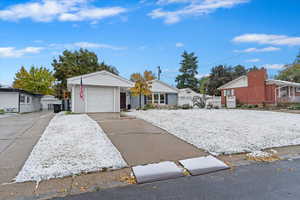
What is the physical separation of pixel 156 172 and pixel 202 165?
1020 millimetres

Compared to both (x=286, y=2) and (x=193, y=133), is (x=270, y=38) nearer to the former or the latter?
(x=286, y=2)

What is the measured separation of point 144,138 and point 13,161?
11.2 feet

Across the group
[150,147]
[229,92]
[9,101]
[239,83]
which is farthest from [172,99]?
[150,147]

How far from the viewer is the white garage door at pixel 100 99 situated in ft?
48.3

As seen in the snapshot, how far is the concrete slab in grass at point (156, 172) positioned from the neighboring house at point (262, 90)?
68.5 ft

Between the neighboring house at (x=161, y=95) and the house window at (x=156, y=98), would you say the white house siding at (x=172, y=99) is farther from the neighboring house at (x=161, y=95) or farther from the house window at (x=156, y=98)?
the house window at (x=156, y=98)

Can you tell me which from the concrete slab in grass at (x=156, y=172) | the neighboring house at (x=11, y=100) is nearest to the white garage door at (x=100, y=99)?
the neighboring house at (x=11, y=100)

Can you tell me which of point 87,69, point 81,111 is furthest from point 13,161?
point 87,69

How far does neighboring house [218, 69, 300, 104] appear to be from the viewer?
20578mm

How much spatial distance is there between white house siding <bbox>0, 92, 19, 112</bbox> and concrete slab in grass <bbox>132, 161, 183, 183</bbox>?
1929 cm

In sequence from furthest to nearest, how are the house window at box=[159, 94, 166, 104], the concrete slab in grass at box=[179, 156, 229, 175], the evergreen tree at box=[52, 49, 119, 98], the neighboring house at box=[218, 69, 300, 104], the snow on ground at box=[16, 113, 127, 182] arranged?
1. the evergreen tree at box=[52, 49, 119, 98]
2. the house window at box=[159, 94, 166, 104]
3. the neighboring house at box=[218, 69, 300, 104]
4. the concrete slab in grass at box=[179, 156, 229, 175]
5. the snow on ground at box=[16, 113, 127, 182]

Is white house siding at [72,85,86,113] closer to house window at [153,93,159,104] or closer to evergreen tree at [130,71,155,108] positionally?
evergreen tree at [130,71,155,108]

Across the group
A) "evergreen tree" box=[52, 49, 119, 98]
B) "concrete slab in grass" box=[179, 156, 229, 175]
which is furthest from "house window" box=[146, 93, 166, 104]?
"concrete slab in grass" box=[179, 156, 229, 175]

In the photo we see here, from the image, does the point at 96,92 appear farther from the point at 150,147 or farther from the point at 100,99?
the point at 150,147
